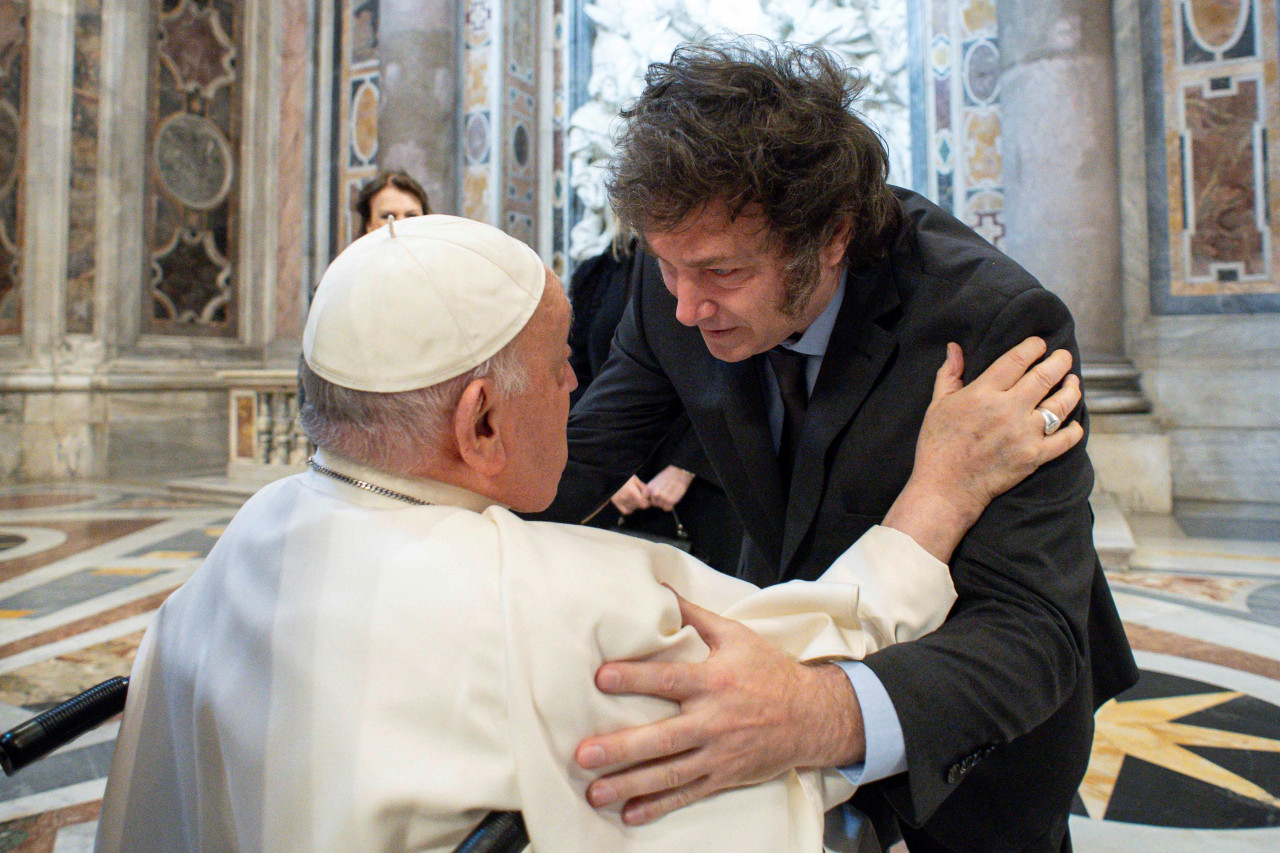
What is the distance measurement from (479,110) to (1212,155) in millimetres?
5427

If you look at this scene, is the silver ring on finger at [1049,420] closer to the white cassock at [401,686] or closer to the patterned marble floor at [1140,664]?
the white cassock at [401,686]

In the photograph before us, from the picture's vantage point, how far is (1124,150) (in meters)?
5.71

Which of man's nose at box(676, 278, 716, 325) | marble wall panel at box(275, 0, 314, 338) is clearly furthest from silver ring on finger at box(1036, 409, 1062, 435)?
marble wall panel at box(275, 0, 314, 338)

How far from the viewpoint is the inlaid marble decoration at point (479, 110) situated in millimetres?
7594

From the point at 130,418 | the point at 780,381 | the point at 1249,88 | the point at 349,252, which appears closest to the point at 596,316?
the point at 780,381

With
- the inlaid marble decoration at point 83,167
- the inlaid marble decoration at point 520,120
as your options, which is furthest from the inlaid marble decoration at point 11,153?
the inlaid marble decoration at point 520,120

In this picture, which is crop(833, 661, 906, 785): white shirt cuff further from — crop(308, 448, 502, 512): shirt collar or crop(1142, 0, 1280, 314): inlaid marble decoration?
crop(1142, 0, 1280, 314): inlaid marble decoration

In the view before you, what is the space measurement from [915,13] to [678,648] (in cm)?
691

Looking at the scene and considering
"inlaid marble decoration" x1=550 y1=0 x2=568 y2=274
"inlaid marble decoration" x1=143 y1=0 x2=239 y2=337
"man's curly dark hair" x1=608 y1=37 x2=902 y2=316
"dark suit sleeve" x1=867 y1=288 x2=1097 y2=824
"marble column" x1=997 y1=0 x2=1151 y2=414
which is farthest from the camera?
"inlaid marble decoration" x1=143 y1=0 x2=239 y2=337

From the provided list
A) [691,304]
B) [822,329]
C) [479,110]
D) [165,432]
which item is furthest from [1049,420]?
[165,432]

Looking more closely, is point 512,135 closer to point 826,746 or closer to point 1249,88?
point 1249,88

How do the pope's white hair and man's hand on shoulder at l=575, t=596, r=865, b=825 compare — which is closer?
man's hand on shoulder at l=575, t=596, r=865, b=825

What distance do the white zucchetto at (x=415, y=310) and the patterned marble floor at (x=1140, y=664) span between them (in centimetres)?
146

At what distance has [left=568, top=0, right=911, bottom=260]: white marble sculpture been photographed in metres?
6.71
